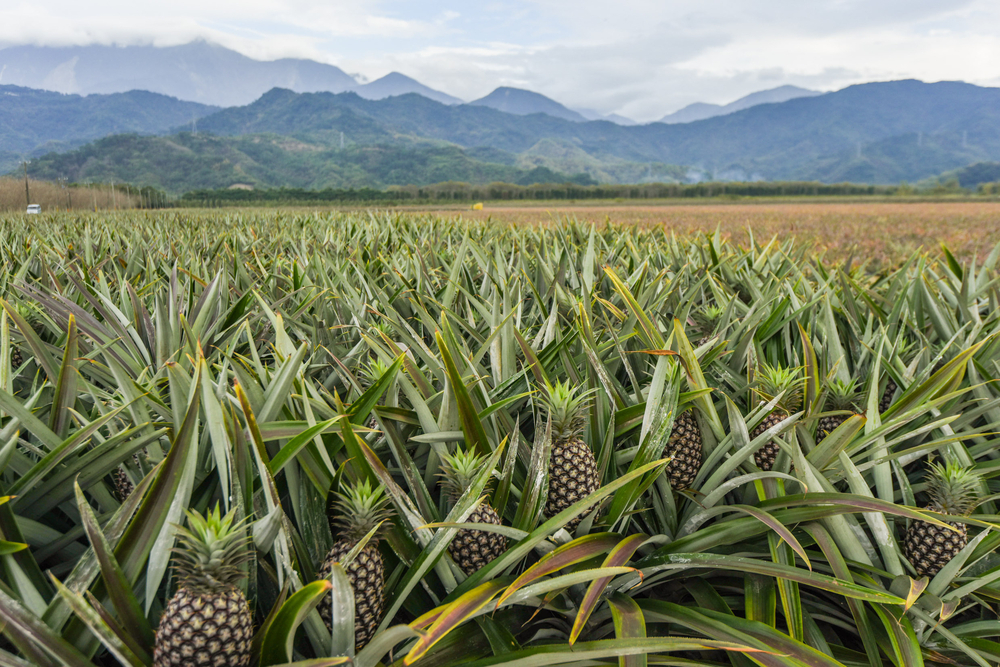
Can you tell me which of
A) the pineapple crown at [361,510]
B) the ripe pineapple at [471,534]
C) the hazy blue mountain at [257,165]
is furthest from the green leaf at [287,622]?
the hazy blue mountain at [257,165]

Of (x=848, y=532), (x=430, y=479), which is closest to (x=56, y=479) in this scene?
(x=430, y=479)

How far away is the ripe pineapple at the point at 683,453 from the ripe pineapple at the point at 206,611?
2.65 ft

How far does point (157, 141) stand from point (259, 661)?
15828 centimetres

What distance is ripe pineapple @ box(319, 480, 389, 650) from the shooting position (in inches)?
27.9

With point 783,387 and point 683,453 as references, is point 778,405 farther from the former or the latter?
point 683,453

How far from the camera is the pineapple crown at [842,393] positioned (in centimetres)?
120

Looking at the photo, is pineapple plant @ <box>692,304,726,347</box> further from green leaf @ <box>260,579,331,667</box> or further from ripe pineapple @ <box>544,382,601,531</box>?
green leaf @ <box>260,579,331,667</box>

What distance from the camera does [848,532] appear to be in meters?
0.92

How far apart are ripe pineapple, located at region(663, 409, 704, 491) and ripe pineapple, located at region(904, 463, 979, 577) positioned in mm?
409

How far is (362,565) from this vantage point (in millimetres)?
709

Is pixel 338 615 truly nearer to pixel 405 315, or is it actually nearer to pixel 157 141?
pixel 405 315

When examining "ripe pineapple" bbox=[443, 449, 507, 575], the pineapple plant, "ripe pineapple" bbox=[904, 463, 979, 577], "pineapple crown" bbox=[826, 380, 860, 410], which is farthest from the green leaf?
the pineapple plant

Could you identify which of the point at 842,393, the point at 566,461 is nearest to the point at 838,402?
the point at 842,393

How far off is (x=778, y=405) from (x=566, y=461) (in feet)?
1.88
